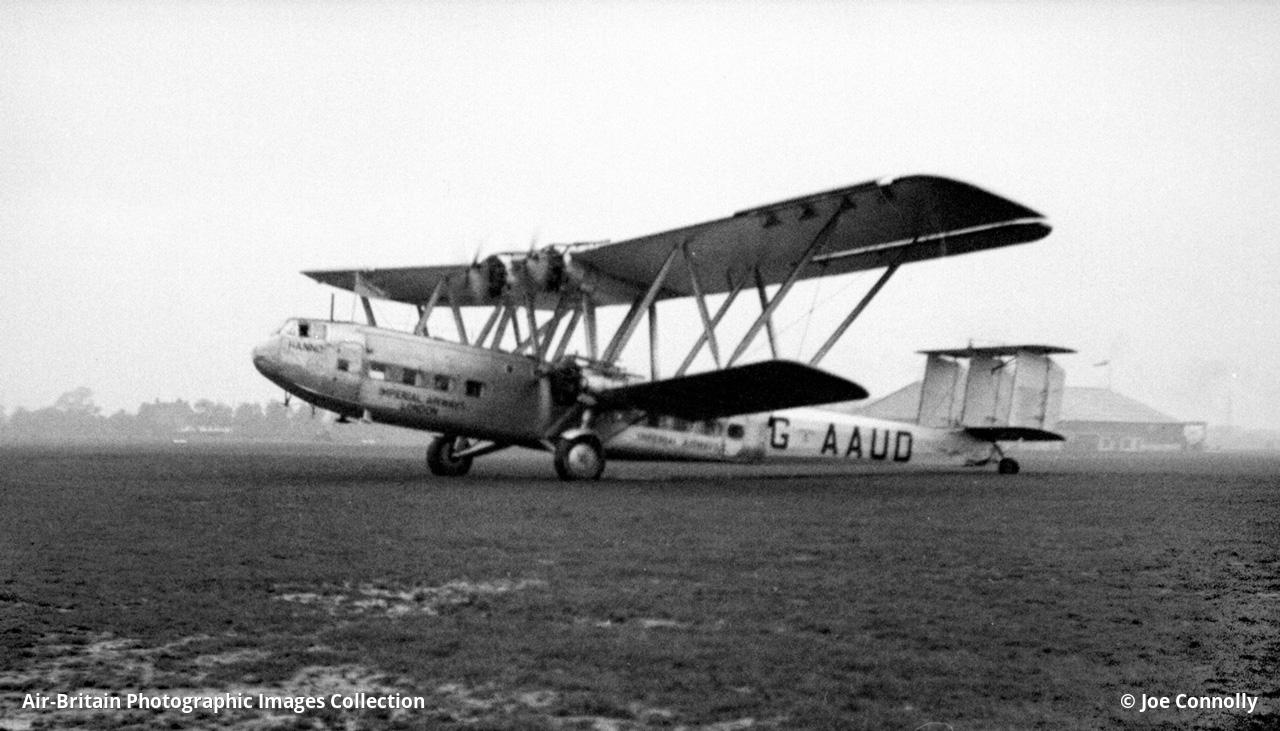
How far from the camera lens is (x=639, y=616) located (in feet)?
18.8

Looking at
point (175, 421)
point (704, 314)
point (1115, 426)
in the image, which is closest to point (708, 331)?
point (704, 314)

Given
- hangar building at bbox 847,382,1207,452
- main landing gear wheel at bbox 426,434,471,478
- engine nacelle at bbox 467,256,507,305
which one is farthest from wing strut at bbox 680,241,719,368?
hangar building at bbox 847,382,1207,452

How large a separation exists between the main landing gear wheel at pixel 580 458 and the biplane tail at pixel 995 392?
9.40m

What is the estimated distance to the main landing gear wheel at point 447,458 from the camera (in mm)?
20016

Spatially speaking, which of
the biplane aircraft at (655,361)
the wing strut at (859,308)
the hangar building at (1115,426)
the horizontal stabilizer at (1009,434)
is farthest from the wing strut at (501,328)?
the hangar building at (1115,426)

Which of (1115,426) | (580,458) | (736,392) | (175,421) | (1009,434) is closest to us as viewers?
(736,392)

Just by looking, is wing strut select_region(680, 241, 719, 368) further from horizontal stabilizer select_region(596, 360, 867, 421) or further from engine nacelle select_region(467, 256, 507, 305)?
engine nacelle select_region(467, 256, 507, 305)

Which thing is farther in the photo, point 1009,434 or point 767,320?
point 1009,434

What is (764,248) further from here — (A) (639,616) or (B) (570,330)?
(A) (639,616)

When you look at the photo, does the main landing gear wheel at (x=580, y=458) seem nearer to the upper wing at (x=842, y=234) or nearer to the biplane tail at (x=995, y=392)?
the upper wing at (x=842, y=234)

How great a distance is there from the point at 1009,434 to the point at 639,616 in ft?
62.4

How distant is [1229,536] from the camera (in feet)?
34.2

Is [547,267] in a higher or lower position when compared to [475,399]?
higher

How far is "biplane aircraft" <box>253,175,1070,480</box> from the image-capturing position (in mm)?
15875
